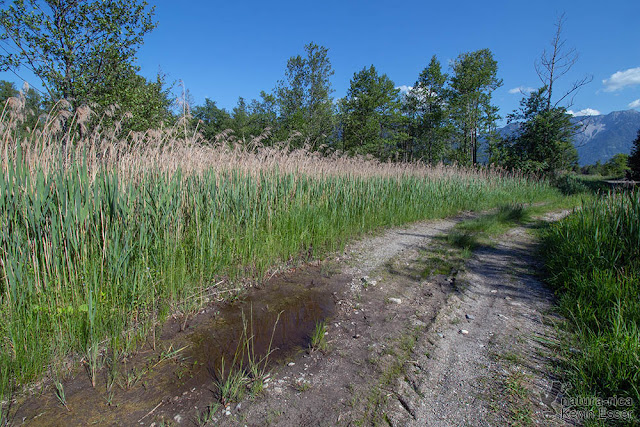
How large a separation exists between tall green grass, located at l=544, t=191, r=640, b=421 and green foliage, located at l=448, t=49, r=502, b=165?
2463cm

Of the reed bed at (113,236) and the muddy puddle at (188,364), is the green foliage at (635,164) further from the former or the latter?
the muddy puddle at (188,364)

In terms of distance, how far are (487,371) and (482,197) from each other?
1148cm

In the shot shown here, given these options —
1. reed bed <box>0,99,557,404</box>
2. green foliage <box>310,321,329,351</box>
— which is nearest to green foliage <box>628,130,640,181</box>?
reed bed <box>0,99,557,404</box>

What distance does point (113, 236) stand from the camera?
8.84 feet

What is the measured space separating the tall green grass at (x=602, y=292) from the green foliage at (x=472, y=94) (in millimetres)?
24629

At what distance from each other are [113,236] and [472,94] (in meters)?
30.1

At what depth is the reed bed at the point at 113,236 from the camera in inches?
89.4

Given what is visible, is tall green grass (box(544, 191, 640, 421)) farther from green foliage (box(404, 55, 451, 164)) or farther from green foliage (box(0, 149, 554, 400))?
green foliage (box(404, 55, 451, 164))

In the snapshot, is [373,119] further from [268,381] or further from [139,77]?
[268,381]

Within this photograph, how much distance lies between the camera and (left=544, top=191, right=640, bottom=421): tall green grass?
6.59 feet

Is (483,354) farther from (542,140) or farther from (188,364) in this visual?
(542,140)

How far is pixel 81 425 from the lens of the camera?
178 centimetres

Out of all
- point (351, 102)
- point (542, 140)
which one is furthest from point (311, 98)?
point (542, 140)

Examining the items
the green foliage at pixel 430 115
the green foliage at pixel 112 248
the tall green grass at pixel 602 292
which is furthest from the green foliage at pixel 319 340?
the green foliage at pixel 430 115
